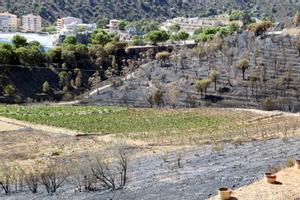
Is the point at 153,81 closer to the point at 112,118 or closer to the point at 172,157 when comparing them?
the point at 112,118

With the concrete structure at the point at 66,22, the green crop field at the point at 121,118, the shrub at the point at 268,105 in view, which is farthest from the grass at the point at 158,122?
the concrete structure at the point at 66,22

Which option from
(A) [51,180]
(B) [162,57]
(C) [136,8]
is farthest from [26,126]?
(C) [136,8]

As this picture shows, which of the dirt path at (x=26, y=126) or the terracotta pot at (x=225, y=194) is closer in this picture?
the terracotta pot at (x=225, y=194)

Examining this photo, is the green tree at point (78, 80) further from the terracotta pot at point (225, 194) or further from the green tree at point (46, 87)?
the terracotta pot at point (225, 194)

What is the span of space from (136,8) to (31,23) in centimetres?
2876

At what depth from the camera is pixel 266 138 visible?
35.4m

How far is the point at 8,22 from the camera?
116000mm

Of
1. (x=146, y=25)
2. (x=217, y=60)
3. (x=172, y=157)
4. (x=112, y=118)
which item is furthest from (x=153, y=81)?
(x=146, y=25)

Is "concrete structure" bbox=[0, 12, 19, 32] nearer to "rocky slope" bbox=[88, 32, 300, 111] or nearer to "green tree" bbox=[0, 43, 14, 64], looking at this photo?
"green tree" bbox=[0, 43, 14, 64]

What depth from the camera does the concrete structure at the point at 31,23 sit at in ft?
377

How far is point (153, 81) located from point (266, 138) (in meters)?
26.0

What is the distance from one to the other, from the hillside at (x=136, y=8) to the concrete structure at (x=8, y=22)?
698 cm

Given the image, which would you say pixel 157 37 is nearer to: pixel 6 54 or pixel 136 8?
pixel 6 54

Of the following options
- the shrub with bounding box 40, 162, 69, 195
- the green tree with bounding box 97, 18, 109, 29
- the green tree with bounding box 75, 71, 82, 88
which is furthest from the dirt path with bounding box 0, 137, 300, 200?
the green tree with bounding box 97, 18, 109, 29
